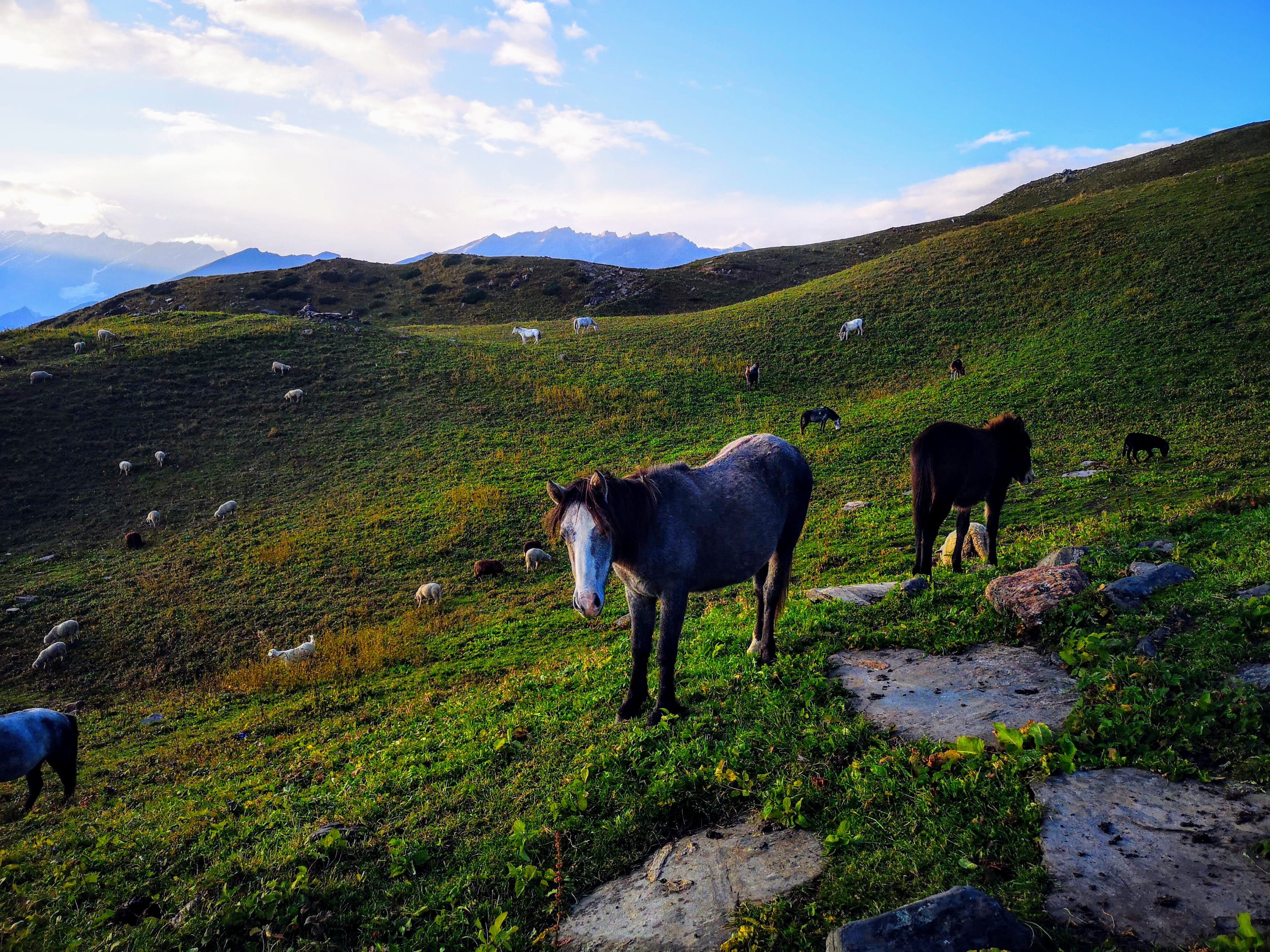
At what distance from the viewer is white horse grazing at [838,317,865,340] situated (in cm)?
3491

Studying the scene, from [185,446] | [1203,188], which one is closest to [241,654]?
[185,446]

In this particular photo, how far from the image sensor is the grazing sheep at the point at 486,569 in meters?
18.2

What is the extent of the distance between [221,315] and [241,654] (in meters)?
38.7

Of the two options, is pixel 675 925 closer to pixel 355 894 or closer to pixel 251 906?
pixel 355 894

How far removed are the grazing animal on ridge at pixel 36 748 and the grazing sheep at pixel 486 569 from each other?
31.3ft

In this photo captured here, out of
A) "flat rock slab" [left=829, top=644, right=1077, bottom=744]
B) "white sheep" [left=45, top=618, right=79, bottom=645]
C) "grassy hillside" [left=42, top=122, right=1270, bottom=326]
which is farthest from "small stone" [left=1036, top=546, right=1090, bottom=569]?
"grassy hillside" [left=42, top=122, right=1270, bottom=326]

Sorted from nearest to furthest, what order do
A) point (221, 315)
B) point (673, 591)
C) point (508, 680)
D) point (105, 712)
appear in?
point (673, 591) → point (508, 680) → point (105, 712) → point (221, 315)

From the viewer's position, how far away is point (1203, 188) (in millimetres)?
38406

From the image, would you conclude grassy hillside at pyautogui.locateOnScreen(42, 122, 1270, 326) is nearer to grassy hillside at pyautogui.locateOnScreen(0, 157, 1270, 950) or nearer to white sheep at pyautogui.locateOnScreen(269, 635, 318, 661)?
grassy hillside at pyautogui.locateOnScreen(0, 157, 1270, 950)

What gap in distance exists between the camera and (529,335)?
140 feet

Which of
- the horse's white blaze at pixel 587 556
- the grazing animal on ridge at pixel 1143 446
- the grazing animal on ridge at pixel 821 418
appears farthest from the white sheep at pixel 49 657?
the grazing animal on ridge at pixel 1143 446

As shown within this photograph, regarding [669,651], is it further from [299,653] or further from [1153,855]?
[299,653]

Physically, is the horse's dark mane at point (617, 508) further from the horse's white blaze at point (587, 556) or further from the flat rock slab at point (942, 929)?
the flat rock slab at point (942, 929)

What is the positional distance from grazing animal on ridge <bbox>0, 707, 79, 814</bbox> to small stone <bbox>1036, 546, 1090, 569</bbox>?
14.8 metres
